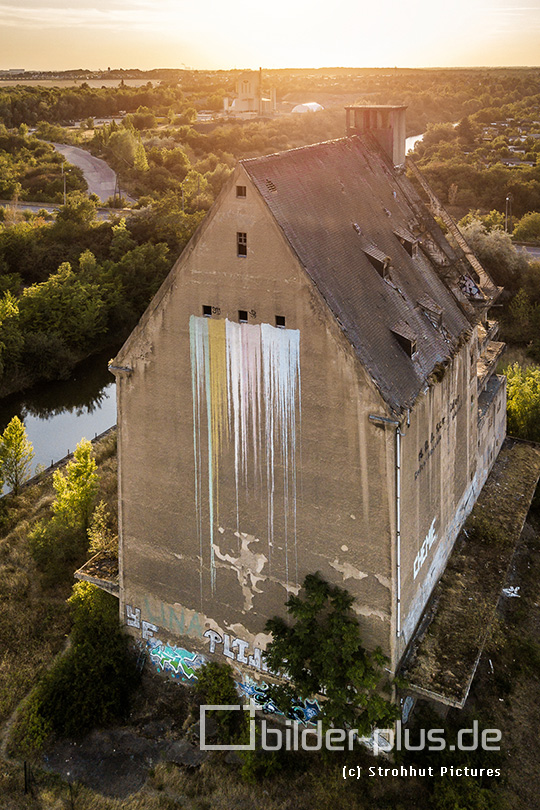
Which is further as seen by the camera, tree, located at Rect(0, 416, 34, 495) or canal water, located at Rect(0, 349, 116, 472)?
canal water, located at Rect(0, 349, 116, 472)

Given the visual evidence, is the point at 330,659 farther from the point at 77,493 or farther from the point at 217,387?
the point at 77,493

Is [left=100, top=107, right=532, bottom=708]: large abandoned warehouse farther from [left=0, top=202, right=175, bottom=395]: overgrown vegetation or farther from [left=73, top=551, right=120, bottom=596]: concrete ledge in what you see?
[left=0, top=202, right=175, bottom=395]: overgrown vegetation

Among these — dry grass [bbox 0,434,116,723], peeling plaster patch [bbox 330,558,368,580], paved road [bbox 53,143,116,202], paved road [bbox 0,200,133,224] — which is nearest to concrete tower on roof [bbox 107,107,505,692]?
peeling plaster patch [bbox 330,558,368,580]

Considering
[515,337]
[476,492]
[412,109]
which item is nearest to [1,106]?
[412,109]

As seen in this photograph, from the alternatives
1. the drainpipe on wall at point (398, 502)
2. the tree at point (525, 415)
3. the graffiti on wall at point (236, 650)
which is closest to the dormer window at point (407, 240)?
the drainpipe on wall at point (398, 502)

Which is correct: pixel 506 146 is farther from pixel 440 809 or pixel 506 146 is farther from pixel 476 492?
pixel 440 809
